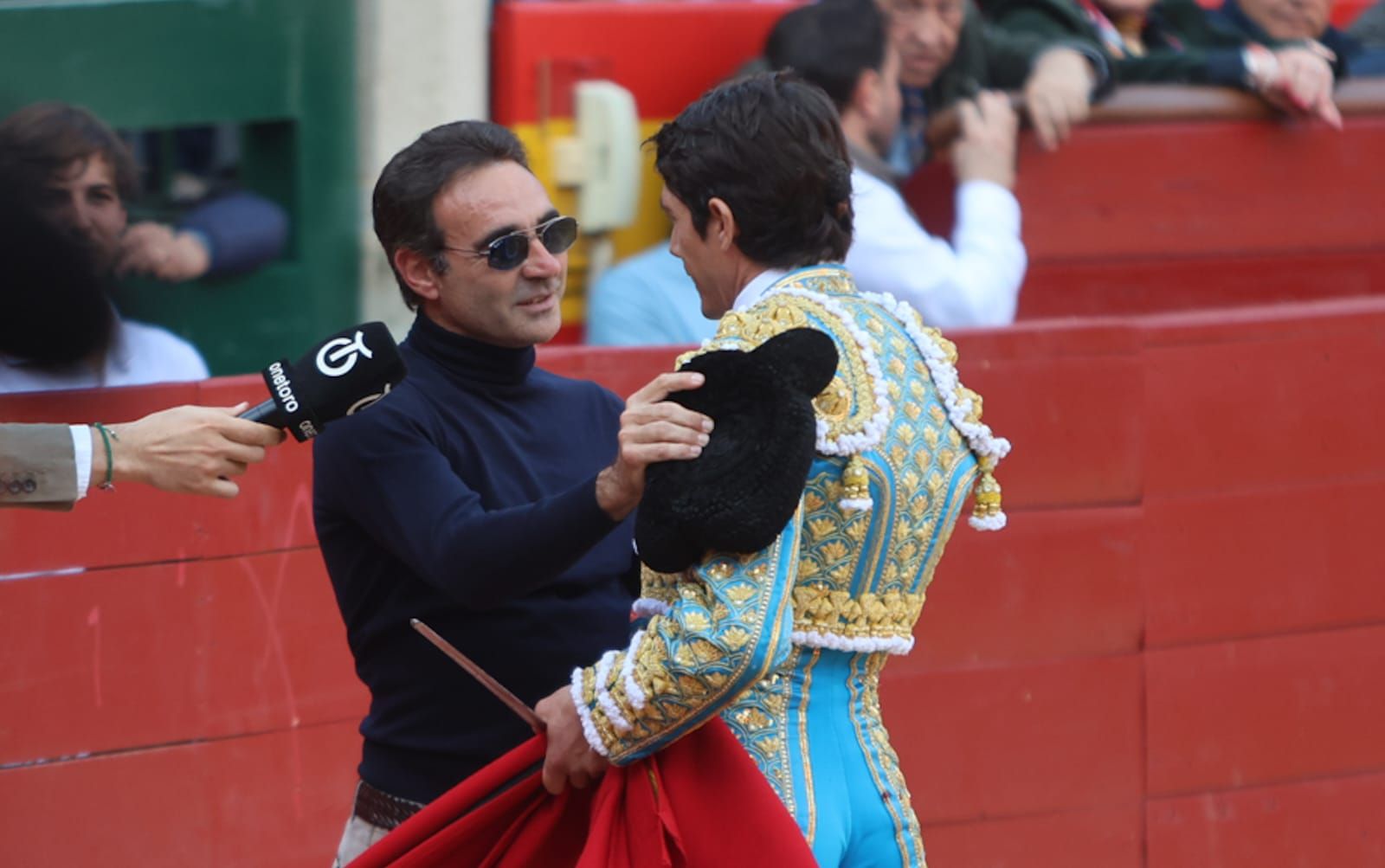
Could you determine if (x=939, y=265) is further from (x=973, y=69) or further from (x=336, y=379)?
(x=336, y=379)

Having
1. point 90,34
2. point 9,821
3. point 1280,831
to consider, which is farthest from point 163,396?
point 1280,831

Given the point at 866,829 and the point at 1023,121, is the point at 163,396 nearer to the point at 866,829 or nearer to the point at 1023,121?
the point at 866,829

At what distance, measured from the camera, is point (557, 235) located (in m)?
2.99

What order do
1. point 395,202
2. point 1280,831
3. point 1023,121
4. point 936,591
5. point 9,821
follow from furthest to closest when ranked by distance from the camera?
point 1023,121 < point 1280,831 < point 936,591 < point 9,821 < point 395,202

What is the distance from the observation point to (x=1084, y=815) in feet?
15.4

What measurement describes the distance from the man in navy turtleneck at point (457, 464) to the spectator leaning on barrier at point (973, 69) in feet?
7.48

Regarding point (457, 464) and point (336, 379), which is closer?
point (336, 379)

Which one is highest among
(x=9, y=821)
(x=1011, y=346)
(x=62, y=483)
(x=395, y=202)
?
(x=395, y=202)

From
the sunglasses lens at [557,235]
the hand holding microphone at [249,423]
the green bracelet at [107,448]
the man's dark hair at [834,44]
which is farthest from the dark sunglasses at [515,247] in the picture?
the man's dark hair at [834,44]

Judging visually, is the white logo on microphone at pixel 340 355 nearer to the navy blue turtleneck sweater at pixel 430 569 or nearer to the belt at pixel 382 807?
the navy blue turtleneck sweater at pixel 430 569

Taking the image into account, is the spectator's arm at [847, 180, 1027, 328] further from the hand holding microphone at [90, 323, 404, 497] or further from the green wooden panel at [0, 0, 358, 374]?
the hand holding microphone at [90, 323, 404, 497]

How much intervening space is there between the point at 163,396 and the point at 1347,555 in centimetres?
259

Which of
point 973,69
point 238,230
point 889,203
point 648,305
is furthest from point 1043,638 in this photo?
point 238,230

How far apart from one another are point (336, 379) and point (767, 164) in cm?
57
